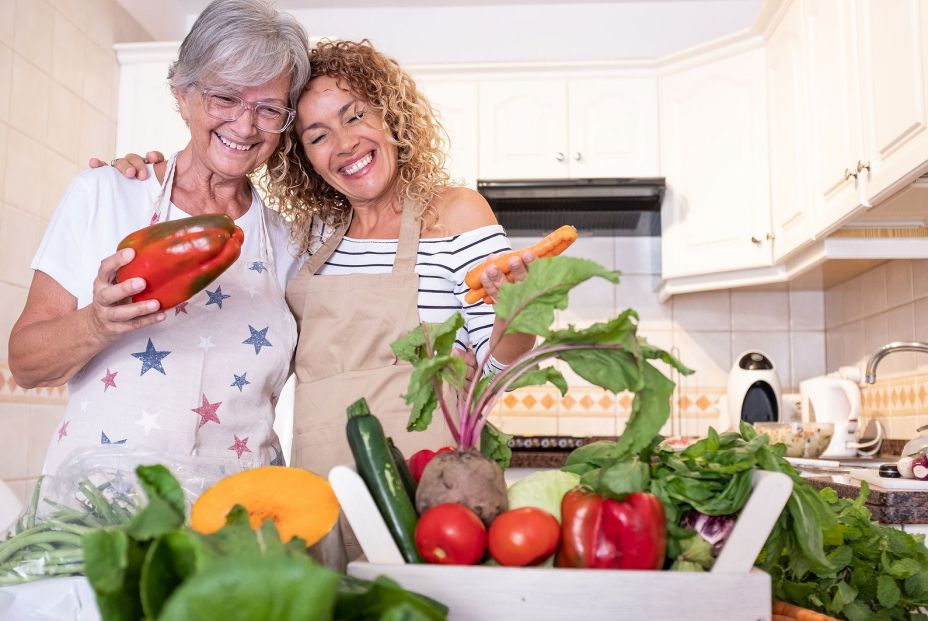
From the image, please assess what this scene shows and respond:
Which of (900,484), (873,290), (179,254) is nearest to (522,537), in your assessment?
(179,254)

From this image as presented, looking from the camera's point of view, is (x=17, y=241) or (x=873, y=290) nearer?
(x=17, y=241)

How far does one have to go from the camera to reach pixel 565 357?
2.38 feet

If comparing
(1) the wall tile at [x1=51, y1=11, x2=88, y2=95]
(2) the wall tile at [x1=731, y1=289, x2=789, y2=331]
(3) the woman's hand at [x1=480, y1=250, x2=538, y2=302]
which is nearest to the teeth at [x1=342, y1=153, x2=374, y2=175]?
(3) the woman's hand at [x1=480, y1=250, x2=538, y2=302]

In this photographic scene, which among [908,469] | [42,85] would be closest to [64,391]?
[42,85]

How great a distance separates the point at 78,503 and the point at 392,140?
817mm

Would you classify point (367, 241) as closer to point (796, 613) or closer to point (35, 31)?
point (796, 613)

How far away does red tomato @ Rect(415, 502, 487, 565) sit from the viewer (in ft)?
2.07

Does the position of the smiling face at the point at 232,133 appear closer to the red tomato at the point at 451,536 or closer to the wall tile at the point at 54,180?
the red tomato at the point at 451,536

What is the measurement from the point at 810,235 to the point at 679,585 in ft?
6.57

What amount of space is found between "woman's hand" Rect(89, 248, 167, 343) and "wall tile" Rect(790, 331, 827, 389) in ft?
8.98

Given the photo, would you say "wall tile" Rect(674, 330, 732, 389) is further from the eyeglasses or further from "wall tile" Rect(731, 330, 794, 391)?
the eyeglasses

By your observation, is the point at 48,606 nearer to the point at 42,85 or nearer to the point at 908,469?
the point at 908,469

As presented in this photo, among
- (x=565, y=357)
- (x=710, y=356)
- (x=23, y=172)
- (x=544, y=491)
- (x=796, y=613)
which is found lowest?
(x=796, y=613)

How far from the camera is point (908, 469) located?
64.8 inches
